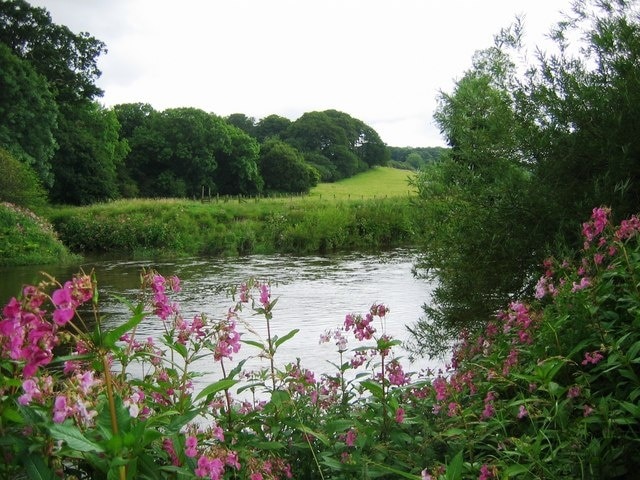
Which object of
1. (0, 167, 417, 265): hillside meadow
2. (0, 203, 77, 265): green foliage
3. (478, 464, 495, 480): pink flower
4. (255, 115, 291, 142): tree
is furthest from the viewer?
(255, 115, 291, 142): tree

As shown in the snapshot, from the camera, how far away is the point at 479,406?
262cm

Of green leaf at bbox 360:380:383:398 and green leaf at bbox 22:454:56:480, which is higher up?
green leaf at bbox 22:454:56:480

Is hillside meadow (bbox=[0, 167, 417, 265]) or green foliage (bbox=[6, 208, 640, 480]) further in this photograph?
hillside meadow (bbox=[0, 167, 417, 265])

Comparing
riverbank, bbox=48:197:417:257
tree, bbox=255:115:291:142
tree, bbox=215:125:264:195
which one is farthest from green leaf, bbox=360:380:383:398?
tree, bbox=255:115:291:142

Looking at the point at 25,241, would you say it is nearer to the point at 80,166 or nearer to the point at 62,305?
the point at 80,166

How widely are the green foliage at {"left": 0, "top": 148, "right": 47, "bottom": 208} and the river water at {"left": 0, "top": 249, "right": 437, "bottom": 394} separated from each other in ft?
15.4

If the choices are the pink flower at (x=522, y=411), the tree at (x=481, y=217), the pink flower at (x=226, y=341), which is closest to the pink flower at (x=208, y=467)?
the pink flower at (x=226, y=341)

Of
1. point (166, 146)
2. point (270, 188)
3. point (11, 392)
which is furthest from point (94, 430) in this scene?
point (270, 188)

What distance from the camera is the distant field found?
5277 centimetres

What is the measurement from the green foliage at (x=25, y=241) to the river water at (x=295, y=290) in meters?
1.15

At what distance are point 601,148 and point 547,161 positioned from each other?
0.54 metres

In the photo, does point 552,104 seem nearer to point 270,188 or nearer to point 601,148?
point 601,148

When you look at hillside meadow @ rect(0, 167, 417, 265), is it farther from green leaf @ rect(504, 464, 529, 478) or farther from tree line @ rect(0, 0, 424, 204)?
green leaf @ rect(504, 464, 529, 478)

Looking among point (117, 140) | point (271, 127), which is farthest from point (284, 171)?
point (271, 127)
